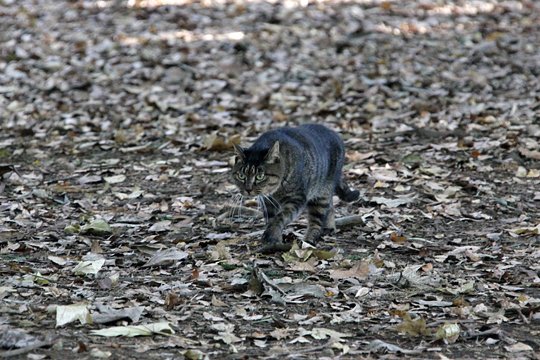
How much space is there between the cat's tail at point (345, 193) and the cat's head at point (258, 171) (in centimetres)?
104

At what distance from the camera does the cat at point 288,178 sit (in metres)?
7.25

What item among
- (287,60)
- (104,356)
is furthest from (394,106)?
(104,356)

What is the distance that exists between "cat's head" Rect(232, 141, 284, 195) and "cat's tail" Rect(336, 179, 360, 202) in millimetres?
1041

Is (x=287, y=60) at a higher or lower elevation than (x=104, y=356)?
lower

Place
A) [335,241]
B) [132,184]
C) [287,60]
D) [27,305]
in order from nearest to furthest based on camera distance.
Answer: [27,305] → [335,241] → [132,184] → [287,60]

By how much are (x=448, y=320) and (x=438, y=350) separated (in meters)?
0.52

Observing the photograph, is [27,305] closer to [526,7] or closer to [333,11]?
[333,11]

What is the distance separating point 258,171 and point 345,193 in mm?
1319

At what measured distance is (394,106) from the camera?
39.3 feet

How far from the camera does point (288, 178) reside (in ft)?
24.3

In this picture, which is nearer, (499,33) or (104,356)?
(104,356)

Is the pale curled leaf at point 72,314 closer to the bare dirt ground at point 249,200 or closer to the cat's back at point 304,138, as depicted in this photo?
the bare dirt ground at point 249,200

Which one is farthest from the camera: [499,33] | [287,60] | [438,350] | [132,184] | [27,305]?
[499,33]

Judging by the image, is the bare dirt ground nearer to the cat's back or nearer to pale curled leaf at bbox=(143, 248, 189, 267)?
pale curled leaf at bbox=(143, 248, 189, 267)
